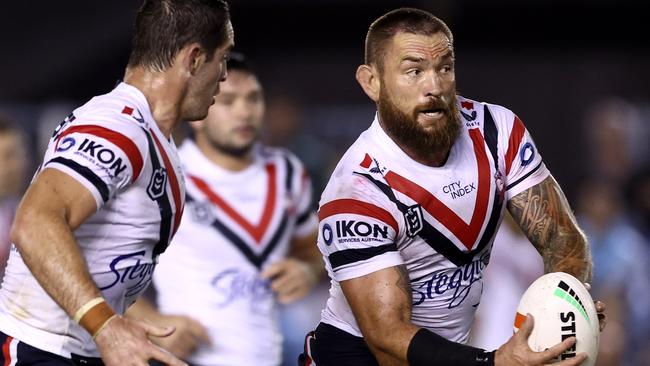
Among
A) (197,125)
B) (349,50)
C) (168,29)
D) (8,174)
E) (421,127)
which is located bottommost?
(421,127)

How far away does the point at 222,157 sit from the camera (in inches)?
273

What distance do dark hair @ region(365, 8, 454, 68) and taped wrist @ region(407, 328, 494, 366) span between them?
111cm

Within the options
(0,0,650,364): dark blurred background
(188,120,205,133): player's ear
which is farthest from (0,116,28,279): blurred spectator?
(0,0,650,364): dark blurred background

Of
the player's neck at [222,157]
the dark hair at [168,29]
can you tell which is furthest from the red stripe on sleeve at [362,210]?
the player's neck at [222,157]

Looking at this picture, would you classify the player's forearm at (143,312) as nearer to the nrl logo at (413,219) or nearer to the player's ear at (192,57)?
the player's ear at (192,57)

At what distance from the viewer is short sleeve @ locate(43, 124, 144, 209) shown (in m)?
A: 4.41

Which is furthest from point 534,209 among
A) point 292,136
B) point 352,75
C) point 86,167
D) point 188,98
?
point 352,75

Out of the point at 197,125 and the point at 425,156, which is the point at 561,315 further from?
the point at 197,125

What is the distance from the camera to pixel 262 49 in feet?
49.8

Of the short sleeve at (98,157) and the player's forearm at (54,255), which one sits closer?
the player's forearm at (54,255)

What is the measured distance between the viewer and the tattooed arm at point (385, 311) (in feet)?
15.1

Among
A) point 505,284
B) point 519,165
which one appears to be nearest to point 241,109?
point 519,165

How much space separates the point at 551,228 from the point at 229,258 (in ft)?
7.11

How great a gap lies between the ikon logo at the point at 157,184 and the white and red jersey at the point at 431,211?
615 mm
